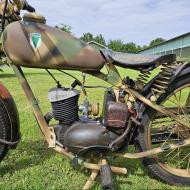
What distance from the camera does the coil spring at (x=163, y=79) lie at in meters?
3.34

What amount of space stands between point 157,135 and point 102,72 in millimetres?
931

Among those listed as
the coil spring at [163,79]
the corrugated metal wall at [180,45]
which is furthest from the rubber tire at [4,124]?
the corrugated metal wall at [180,45]

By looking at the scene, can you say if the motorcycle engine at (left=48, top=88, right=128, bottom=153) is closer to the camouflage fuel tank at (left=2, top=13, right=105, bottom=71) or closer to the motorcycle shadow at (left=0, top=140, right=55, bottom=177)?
the camouflage fuel tank at (left=2, top=13, right=105, bottom=71)

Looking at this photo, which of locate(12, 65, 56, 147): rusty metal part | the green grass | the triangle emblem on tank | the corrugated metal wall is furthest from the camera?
the corrugated metal wall

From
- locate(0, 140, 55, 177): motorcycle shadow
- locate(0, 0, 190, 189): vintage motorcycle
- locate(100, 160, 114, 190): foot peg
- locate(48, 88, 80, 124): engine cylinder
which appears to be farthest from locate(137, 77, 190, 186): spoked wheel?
locate(0, 140, 55, 177): motorcycle shadow

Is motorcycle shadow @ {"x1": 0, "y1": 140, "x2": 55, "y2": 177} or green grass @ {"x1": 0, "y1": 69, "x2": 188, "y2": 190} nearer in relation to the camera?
green grass @ {"x1": 0, "y1": 69, "x2": 188, "y2": 190}

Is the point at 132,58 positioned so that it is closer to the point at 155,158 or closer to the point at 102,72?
the point at 102,72

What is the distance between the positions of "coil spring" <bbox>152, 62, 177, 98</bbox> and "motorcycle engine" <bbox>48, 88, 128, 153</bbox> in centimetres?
35

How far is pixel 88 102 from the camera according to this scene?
3.41 meters

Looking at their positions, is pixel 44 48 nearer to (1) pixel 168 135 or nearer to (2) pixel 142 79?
(2) pixel 142 79

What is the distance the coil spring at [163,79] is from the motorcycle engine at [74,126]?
13.8 inches

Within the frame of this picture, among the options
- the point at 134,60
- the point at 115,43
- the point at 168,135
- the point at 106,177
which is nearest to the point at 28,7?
the point at 134,60

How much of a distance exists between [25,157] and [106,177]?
154cm

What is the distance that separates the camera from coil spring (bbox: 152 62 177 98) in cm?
334
